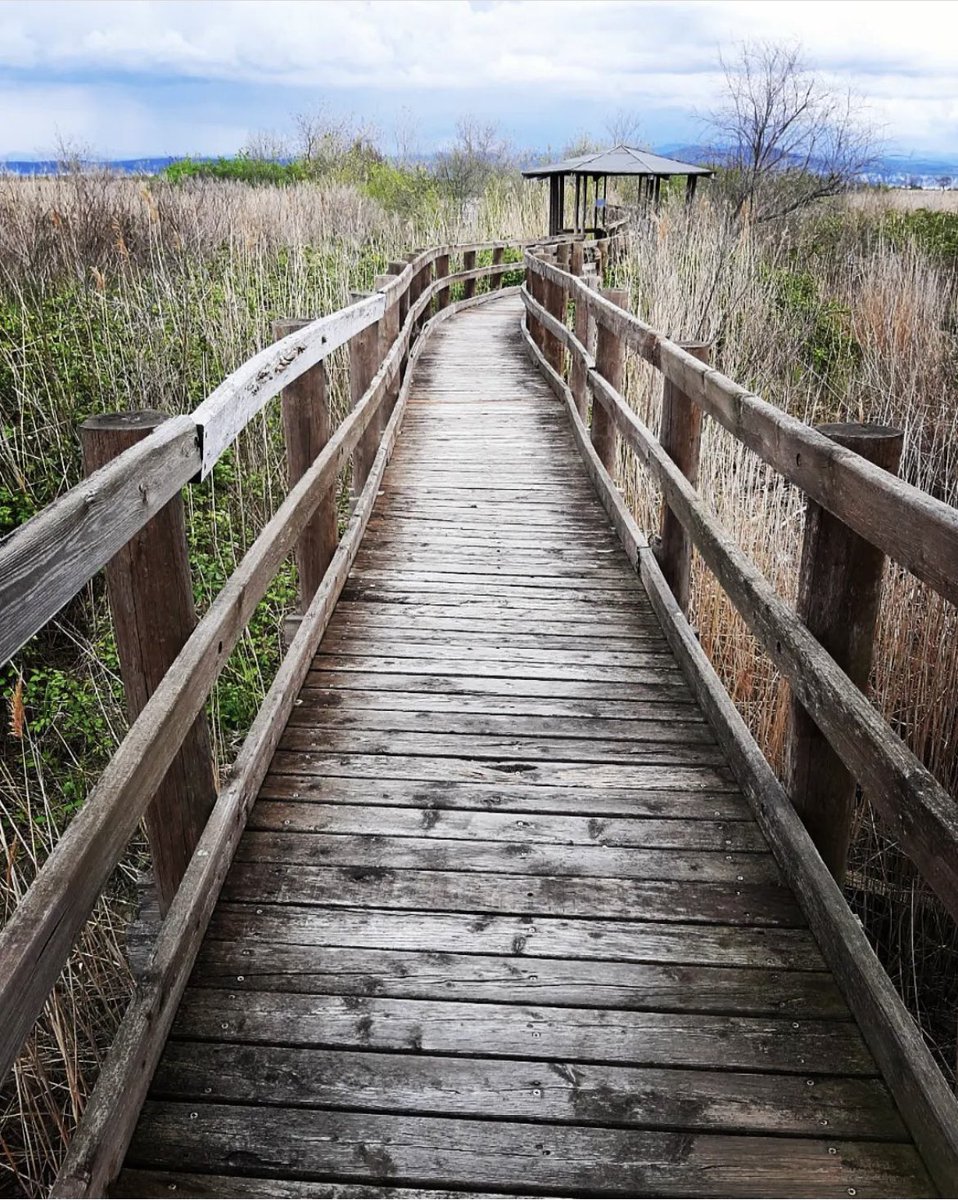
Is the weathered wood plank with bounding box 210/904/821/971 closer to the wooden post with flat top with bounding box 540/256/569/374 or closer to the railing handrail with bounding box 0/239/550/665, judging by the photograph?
the railing handrail with bounding box 0/239/550/665

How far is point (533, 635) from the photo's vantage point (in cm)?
411

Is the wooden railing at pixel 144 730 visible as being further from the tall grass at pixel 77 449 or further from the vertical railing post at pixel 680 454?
the vertical railing post at pixel 680 454

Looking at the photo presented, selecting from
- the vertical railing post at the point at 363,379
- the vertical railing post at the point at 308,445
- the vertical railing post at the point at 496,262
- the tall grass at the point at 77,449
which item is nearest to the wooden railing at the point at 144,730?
the vertical railing post at the point at 308,445

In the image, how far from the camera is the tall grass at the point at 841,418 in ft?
11.7

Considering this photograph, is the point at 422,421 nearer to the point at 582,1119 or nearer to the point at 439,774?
the point at 439,774

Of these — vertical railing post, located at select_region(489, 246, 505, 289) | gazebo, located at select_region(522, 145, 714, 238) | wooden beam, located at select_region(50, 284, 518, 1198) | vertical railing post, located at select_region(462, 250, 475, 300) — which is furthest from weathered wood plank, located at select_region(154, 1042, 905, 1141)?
gazebo, located at select_region(522, 145, 714, 238)

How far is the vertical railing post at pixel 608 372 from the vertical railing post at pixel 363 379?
49.7 inches

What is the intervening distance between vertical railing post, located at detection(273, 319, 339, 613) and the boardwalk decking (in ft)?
1.42

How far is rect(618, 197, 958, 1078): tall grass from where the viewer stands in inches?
140

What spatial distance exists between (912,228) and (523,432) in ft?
35.7

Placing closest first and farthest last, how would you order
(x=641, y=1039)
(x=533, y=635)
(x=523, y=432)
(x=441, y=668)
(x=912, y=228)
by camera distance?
1. (x=641, y=1039)
2. (x=441, y=668)
3. (x=533, y=635)
4. (x=523, y=432)
5. (x=912, y=228)

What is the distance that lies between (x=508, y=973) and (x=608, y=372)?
14.4 feet

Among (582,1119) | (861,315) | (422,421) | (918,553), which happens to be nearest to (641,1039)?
(582,1119)

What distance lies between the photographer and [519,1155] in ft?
5.84
